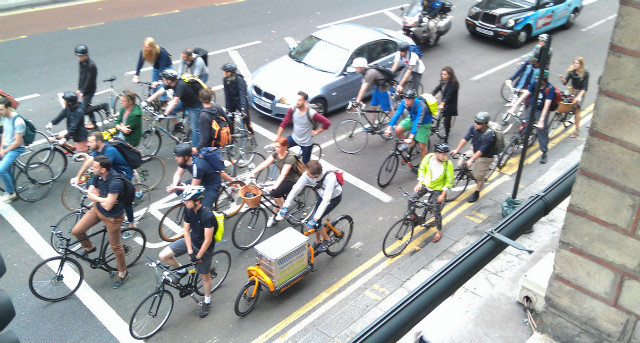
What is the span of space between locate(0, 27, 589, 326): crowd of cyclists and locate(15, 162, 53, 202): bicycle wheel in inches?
8.6

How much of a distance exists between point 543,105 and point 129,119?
8.61 meters

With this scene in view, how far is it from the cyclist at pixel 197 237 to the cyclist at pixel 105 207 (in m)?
1.05

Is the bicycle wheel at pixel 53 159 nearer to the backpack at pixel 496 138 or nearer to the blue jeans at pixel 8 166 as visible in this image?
the blue jeans at pixel 8 166

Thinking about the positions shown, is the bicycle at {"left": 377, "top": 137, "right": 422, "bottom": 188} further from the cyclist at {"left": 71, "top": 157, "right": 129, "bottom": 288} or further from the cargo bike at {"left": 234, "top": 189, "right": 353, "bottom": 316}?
the cyclist at {"left": 71, "top": 157, "right": 129, "bottom": 288}

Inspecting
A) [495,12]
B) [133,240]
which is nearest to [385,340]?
[133,240]

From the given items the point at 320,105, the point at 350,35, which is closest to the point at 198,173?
the point at 320,105

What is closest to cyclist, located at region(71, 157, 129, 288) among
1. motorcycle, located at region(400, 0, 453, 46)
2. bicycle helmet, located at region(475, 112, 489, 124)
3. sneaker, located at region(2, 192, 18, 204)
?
sneaker, located at region(2, 192, 18, 204)

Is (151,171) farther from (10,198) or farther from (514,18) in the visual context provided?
(514,18)

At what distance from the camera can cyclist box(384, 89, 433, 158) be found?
11.4 metres

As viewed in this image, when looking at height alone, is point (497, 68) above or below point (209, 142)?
below

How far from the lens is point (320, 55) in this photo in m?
14.6

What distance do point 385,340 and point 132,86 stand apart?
46.8 feet

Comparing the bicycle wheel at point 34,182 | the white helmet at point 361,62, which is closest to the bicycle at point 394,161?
the white helmet at point 361,62

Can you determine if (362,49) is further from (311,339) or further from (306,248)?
(311,339)
